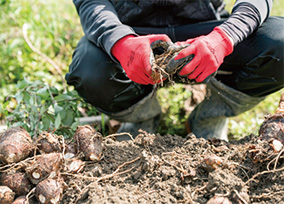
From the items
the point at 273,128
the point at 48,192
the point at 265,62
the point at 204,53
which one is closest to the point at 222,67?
the point at 265,62

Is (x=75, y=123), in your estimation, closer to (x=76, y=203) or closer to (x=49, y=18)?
(x=76, y=203)

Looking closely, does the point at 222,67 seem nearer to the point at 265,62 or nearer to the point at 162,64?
the point at 265,62

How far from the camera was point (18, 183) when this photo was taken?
1.27 m

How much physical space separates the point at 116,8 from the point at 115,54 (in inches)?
20.4

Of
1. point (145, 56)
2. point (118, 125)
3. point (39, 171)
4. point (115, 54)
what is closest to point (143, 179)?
point (39, 171)

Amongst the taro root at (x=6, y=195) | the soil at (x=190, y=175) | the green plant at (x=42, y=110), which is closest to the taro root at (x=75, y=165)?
the soil at (x=190, y=175)

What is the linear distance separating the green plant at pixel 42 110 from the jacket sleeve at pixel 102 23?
53 centimetres

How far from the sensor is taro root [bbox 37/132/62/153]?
4.63 feet

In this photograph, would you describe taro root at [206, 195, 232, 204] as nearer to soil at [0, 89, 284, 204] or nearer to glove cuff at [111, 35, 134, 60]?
soil at [0, 89, 284, 204]

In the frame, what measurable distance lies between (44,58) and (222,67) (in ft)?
→ 4.70

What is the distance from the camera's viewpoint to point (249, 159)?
4.40ft

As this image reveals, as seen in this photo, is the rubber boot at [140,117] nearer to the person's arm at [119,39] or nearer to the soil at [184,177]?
the person's arm at [119,39]

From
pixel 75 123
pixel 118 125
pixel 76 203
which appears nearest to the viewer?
pixel 76 203

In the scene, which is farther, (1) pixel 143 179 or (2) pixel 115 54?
(2) pixel 115 54
